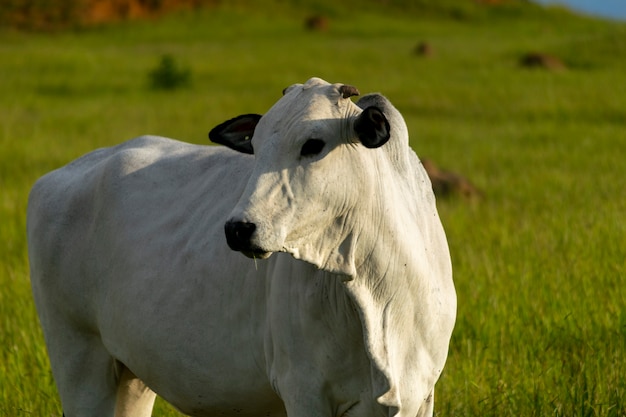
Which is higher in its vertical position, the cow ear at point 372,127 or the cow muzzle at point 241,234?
the cow ear at point 372,127

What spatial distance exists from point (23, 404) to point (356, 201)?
8.47ft

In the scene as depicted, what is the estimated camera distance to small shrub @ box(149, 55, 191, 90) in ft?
67.0

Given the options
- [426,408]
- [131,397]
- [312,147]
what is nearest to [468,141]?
[131,397]

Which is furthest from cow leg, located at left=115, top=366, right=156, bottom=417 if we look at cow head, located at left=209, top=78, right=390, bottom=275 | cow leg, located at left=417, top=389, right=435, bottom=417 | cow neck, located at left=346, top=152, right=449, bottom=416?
cow head, located at left=209, top=78, right=390, bottom=275

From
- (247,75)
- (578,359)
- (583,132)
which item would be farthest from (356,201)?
(247,75)

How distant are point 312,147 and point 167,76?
18008 millimetres

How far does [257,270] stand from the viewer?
3.35 metres

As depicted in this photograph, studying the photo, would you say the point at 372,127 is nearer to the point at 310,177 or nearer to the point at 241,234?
→ the point at 310,177

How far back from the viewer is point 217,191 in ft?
12.1

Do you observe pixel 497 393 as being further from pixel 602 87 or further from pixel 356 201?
Answer: pixel 602 87

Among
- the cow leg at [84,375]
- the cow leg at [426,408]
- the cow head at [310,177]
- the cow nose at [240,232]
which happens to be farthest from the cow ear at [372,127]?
the cow leg at [84,375]

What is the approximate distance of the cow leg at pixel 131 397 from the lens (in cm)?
432

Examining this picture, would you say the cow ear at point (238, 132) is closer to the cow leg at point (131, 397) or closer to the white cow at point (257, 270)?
the white cow at point (257, 270)

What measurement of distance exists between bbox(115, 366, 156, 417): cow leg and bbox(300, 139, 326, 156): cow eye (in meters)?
→ 1.85
